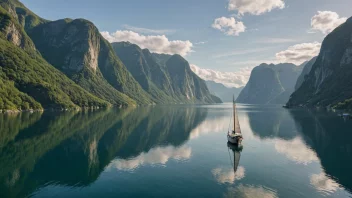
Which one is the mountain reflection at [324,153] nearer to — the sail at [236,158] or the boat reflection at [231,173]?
the sail at [236,158]

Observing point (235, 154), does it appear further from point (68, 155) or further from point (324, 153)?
point (68, 155)

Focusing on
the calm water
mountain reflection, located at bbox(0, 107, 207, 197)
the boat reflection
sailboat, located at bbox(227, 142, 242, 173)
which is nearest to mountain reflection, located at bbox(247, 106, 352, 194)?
the calm water

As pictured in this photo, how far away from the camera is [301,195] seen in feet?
140

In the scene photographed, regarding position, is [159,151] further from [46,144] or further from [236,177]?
[46,144]

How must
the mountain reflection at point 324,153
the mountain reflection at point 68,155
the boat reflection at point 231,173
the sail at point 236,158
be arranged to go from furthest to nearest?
the sail at point 236,158
the boat reflection at point 231,173
the mountain reflection at point 324,153
the mountain reflection at point 68,155

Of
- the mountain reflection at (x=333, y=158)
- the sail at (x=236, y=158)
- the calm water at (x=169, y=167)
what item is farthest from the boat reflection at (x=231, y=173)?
the mountain reflection at (x=333, y=158)

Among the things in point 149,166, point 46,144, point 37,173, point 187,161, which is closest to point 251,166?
point 187,161

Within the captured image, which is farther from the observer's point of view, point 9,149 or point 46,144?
point 46,144

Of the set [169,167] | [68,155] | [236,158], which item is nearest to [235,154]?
[236,158]

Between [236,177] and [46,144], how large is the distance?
→ 62.8 m

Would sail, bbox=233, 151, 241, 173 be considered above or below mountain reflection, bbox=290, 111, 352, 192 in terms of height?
below

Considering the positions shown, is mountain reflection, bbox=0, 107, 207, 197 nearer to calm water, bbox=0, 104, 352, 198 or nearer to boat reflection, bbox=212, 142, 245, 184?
calm water, bbox=0, 104, 352, 198

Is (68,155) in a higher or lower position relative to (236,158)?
higher

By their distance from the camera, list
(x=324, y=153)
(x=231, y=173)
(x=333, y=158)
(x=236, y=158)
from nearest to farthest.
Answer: (x=231, y=173), (x=333, y=158), (x=236, y=158), (x=324, y=153)
